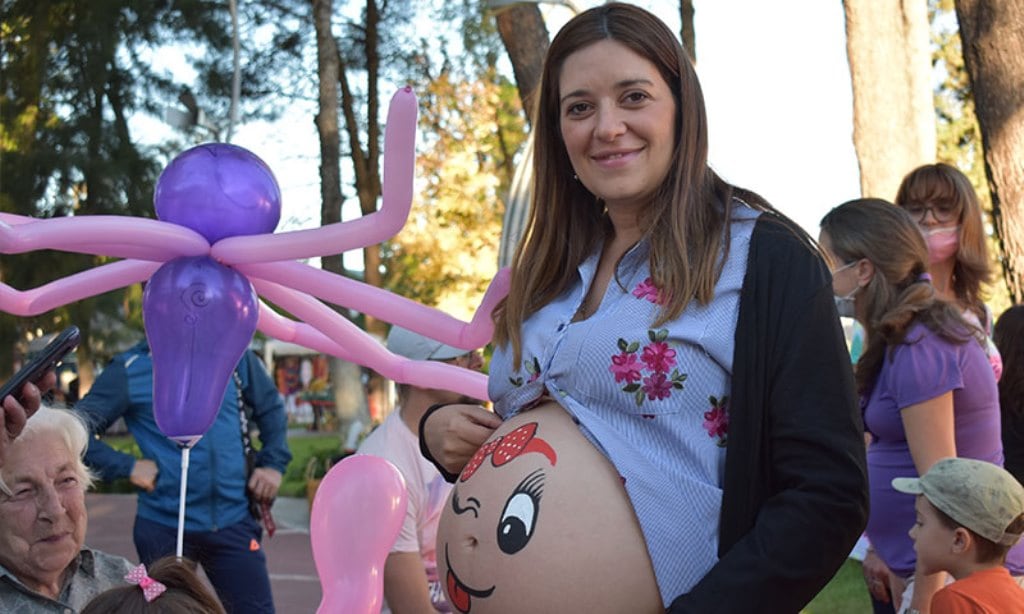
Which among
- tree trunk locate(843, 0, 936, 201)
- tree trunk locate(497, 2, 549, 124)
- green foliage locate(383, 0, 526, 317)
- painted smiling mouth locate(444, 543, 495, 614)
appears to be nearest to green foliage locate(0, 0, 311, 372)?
green foliage locate(383, 0, 526, 317)

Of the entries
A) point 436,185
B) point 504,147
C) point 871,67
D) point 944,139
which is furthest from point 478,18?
point 871,67

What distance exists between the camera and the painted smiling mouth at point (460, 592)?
1.97 metres

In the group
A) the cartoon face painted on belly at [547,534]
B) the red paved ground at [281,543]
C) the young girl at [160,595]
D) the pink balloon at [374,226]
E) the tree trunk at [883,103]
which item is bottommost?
the red paved ground at [281,543]

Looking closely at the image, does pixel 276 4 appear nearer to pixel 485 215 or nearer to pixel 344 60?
pixel 344 60

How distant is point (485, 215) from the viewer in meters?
16.0

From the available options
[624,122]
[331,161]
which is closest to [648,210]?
[624,122]

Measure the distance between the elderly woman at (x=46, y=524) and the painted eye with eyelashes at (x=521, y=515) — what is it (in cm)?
158

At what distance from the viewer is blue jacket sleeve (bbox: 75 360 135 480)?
4902mm

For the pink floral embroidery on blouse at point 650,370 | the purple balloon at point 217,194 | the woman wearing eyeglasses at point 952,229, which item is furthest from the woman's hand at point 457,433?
the woman wearing eyeglasses at point 952,229

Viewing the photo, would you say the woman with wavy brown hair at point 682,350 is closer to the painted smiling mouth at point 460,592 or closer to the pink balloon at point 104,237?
the painted smiling mouth at point 460,592

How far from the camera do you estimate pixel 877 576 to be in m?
3.63

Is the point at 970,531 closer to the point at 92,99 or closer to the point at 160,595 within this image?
the point at 160,595

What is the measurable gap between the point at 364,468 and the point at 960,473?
1.65 m

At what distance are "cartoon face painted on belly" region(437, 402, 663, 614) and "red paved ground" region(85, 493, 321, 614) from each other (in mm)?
7015
